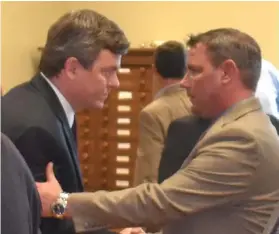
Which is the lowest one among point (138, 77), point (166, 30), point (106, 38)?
point (138, 77)

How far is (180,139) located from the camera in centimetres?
227

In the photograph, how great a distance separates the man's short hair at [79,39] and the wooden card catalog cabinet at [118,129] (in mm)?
3242

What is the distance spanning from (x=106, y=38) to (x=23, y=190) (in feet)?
2.80

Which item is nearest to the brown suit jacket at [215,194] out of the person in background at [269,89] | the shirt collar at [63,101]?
the shirt collar at [63,101]

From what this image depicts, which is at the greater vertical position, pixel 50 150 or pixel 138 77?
pixel 50 150

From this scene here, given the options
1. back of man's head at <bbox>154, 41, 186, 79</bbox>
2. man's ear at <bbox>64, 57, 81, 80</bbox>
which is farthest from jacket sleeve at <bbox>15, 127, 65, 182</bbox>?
back of man's head at <bbox>154, 41, 186, 79</bbox>

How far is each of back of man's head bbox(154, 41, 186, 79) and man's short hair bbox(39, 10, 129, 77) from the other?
1376 millimetres

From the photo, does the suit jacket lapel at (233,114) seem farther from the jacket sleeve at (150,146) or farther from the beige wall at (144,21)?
the beige wall at (144,21)

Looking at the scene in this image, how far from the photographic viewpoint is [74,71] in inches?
70.5

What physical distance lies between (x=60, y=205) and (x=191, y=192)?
37 cm

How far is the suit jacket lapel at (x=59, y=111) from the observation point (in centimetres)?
171

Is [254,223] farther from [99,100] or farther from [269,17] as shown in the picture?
[269,17]

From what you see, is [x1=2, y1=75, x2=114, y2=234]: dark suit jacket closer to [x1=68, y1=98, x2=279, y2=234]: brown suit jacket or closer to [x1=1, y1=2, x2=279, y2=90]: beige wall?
[x1=68, y1=98, x2=279, y2=234]: brown suit jacket

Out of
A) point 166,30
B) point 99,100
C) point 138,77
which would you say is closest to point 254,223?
point 99,100
